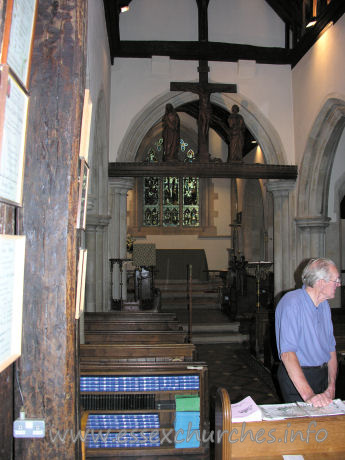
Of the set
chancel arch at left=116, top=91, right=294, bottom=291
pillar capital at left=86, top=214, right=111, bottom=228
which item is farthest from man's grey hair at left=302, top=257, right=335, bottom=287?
chancel arch at left=116, top=91, right=294, bottom=291

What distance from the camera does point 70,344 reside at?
1486 mm

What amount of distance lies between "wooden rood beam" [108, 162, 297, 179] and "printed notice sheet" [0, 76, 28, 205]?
18.2 ft

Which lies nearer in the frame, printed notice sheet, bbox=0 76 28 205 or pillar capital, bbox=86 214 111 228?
printed notice sheet, bbox=0 76 28 205

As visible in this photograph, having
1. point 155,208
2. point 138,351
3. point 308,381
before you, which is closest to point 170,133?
point 138,351

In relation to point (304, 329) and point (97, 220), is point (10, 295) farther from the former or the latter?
point (97, 220)

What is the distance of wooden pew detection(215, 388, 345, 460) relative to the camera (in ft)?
5.42

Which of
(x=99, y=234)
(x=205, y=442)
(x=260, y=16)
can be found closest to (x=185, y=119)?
(x=260, y=16)

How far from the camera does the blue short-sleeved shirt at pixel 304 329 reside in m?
2.12

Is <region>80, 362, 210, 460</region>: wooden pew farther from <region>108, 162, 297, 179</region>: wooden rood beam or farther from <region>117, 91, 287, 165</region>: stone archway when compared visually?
<region>117, 91, 287, 165</region>: stone archway

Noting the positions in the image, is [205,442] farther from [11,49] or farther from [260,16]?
[260,16]

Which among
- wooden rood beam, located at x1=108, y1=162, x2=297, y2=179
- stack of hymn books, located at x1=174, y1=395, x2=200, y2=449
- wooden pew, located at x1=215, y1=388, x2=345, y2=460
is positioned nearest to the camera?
wooden pew, located at x1=215, y1=388, x2=345, y2=460

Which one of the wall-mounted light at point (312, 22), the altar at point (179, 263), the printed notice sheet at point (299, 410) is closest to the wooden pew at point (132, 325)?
the printed notice sheet at point (299, 410)

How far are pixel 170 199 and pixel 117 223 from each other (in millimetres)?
7161

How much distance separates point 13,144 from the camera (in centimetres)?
125
